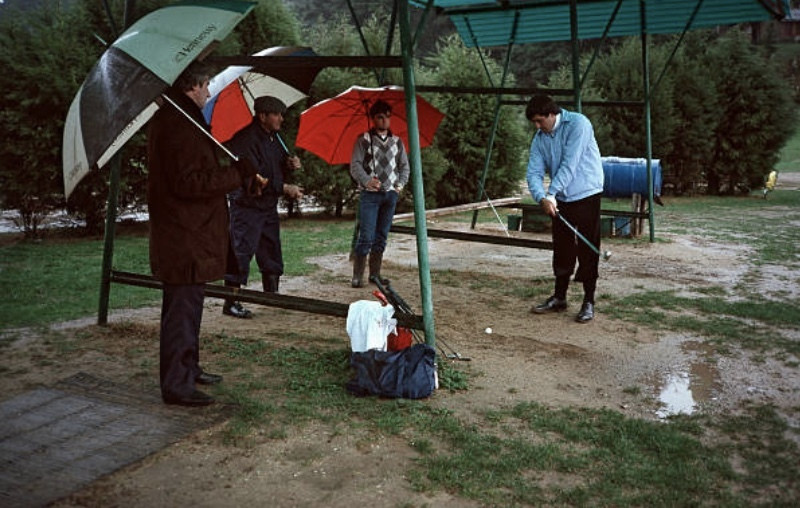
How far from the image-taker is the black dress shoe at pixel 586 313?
20.9ft

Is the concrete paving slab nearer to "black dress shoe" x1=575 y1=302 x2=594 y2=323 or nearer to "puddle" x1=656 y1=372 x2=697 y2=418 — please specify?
"puddle" x1=656 y1=372 x2=697 y2=418

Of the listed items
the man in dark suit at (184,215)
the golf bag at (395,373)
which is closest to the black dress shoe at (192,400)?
the man in dark suit at (184,215)

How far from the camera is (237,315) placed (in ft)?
20.9

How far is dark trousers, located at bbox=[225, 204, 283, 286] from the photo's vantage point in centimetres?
612

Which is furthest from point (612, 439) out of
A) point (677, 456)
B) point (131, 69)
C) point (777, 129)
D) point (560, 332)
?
point (777, 129)

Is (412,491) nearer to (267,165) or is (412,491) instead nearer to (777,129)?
(267,165)

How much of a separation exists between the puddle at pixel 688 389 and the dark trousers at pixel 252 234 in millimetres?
3473

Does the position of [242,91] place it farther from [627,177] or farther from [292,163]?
[627,177]

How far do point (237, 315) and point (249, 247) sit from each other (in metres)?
0.68

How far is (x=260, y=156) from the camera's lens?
6090 mm

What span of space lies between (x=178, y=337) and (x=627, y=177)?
33.4ft

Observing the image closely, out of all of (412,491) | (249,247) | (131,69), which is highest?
(131,69)

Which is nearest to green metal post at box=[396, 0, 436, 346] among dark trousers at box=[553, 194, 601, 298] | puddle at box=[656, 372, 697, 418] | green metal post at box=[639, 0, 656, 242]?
puddle at box=[656, 372, 697, 418]

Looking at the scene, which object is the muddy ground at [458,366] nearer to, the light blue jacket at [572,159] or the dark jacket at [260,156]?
the dark jacket at [260,156]
